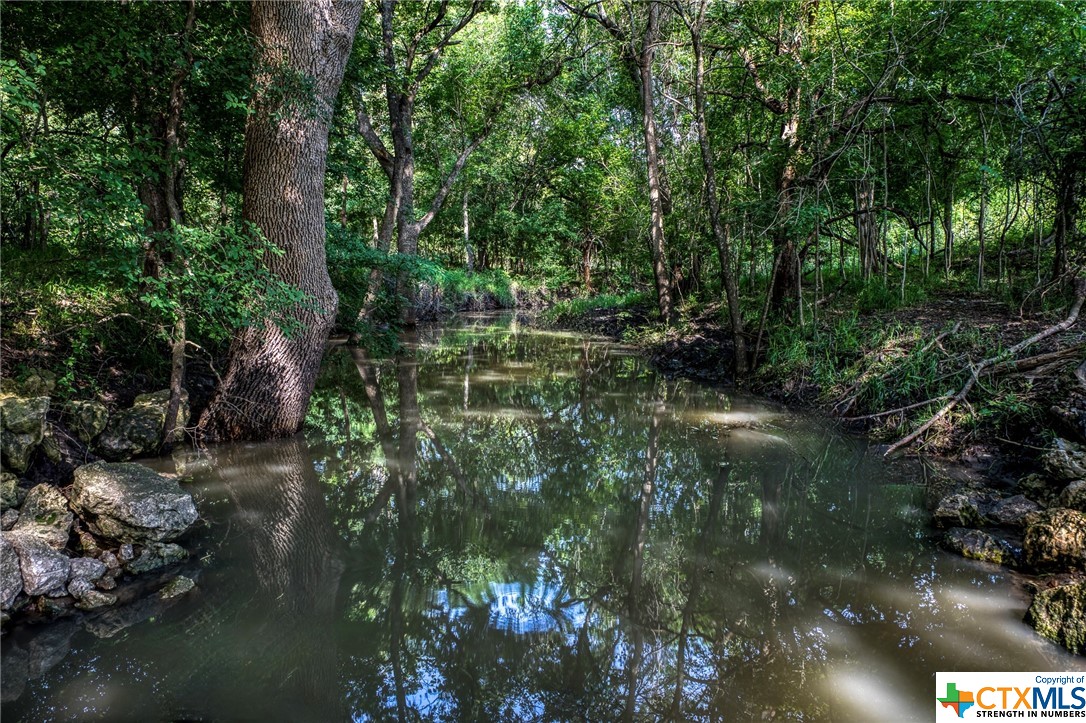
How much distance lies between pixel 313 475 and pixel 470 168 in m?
19.2

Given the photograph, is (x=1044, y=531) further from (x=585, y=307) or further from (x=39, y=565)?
(x=585, y=307)

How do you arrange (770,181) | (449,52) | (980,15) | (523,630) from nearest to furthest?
(523,630) → (980,15) → (770,181) → (449,52)

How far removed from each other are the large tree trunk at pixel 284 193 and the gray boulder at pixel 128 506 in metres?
1.95

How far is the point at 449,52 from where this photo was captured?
14047 millimetres

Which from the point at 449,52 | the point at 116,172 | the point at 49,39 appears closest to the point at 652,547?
the point at 116,172

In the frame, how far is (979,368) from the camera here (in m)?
5.29

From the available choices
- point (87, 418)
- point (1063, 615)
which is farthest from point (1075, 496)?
point (87, 418)

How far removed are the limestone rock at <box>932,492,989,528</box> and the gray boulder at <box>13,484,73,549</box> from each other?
208 inches

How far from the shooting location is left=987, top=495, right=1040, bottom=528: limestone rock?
11.8 ft

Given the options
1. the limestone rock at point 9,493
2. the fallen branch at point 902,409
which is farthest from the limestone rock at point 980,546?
the limestone rock at point 9,493

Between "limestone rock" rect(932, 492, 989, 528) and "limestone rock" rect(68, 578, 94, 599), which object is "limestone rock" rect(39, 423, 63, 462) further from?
"limestone rock" rect(932, 492, 989, 528)

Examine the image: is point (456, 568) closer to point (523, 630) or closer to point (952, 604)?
point (523, 630)

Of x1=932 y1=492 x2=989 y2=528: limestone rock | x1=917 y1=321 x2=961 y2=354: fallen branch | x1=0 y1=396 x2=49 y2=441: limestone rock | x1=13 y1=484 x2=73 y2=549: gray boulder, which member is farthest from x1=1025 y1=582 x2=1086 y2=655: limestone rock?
x1=0 y1=396 x2=49 y2=441: limestone rock

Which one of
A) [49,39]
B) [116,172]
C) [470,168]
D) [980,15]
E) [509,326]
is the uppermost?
[470,168]
